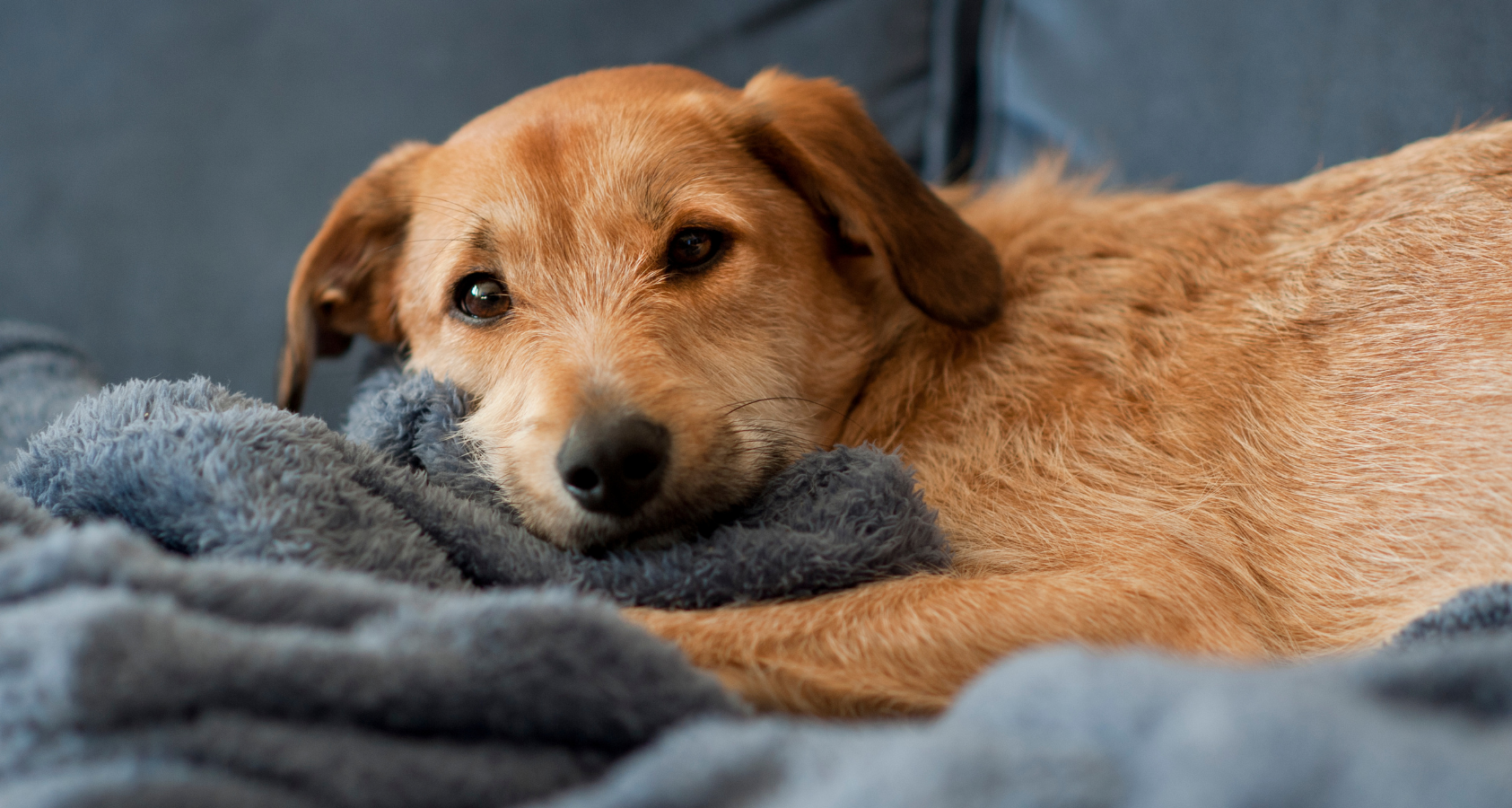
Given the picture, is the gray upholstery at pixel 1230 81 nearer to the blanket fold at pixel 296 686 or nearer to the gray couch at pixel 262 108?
the gray couch at pixel 262 108

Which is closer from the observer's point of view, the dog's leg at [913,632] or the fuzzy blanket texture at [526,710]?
the fuzzy blanket texture at [526,710]

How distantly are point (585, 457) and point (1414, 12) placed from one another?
222 centimetres

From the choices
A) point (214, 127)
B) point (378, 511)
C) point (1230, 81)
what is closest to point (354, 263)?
point (378, 511)

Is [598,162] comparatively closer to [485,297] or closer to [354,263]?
[485,297]

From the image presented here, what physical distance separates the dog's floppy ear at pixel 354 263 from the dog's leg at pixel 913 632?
1272 mm

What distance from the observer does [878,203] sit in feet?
6.15

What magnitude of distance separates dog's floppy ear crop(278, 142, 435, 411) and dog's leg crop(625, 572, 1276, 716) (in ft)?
4.17

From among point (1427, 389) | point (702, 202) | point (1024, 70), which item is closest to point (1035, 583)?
point (1427, 389)

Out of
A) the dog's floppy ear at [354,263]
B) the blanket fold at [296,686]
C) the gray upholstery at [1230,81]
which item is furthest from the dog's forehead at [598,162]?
the gray upholstery at [1230,81]

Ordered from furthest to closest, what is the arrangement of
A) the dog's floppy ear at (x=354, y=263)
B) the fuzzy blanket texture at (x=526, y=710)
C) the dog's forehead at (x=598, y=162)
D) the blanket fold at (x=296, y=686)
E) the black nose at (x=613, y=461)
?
1. the dog's floppy ear at (x=354, y=263)
2. the dog's forehead at (x=598, y=162)
3. the black nose at (x=613, y=461)
4. the blanket fold at (x=296, y=686)
5. the fuzzy blanket texture at (x=526, y=710)

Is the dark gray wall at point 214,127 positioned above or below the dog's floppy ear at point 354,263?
above

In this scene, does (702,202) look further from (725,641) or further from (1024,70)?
(1024,70)

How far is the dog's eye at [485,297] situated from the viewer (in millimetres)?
1870

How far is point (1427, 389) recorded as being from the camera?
5.25 ft
